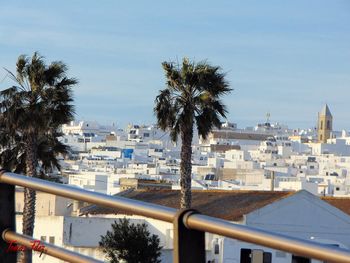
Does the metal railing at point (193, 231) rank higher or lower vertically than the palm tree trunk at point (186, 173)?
higher

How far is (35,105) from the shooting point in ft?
147

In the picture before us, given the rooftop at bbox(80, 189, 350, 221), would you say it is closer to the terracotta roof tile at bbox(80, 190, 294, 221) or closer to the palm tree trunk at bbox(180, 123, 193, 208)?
the terracotta roof tile at bbox(80, 190, 294, 221)

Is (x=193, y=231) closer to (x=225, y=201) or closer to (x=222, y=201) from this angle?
(x=225, y=201)

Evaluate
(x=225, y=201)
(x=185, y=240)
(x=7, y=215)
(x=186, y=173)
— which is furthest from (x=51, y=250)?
(x=225, y=201)

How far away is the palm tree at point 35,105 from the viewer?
145ft

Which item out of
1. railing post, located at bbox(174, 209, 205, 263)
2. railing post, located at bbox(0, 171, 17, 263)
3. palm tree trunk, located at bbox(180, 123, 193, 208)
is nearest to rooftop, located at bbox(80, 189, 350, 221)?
palm tree trunk, located at bbox(180, 123, 193, 208)

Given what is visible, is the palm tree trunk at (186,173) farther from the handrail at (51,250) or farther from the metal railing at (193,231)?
the metal railing at (193,231)

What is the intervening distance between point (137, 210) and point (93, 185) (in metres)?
105

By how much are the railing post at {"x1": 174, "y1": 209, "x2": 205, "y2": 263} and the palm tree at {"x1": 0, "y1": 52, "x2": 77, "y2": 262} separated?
39.7 metres

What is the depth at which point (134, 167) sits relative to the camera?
19012cm

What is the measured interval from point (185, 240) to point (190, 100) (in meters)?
42.1

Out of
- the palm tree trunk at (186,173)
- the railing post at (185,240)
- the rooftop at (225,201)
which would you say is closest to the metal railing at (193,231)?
the railing post at (185,240)

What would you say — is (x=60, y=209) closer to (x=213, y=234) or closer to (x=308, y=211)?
(x=308, y=211)

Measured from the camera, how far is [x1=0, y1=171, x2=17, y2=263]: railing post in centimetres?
538
